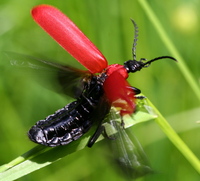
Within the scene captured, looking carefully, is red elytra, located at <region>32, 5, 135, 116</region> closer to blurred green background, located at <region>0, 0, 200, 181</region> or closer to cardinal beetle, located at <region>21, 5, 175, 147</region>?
cardinal beetle, located at <region>21, 5, 175, 147</region>

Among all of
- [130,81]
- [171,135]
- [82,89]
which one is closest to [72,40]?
[82,89]

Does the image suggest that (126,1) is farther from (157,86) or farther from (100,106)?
(100,106)

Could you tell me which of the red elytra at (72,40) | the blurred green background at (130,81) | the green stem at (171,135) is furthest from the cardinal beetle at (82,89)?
the blurred green background at (130,81)

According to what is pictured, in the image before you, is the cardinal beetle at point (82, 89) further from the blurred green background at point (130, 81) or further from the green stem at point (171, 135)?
the blurred green background at point (130, 81)

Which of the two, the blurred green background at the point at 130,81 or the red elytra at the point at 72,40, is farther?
the blurred green background at the point at 130,81

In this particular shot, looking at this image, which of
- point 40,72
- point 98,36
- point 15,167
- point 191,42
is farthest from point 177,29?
point 15,167

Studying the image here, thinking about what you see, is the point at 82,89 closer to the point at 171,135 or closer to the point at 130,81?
the point at 171,135
